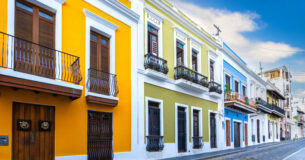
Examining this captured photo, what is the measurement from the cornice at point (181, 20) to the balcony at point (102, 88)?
489cm

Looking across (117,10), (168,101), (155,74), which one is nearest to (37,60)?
(117,10)

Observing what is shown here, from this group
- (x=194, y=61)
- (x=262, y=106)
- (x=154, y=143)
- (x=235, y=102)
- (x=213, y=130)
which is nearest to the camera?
(x=154, y=143)

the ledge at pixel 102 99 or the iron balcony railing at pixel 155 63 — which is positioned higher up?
the iron balcony railing at pixel 155 63

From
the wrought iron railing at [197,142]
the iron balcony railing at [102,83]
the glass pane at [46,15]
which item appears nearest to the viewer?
the glass pane at [46,15]

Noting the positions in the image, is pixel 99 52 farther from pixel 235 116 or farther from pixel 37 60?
pixel 235 116

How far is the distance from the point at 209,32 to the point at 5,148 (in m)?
15.4

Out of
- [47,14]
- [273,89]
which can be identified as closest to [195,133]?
[47,14]

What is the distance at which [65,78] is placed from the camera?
8906 millimetres

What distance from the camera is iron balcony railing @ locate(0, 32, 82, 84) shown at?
7457mm

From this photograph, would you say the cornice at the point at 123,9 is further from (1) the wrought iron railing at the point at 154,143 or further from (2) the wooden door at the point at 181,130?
(2) the wooden door at the point at 181,130

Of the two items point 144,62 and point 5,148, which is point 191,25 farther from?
point 5,148

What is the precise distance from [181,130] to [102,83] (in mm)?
6413

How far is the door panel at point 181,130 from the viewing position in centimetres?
1516

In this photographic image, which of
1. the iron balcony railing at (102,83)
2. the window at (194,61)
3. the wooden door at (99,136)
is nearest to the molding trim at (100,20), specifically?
the iron balcony railing at (102,83)
